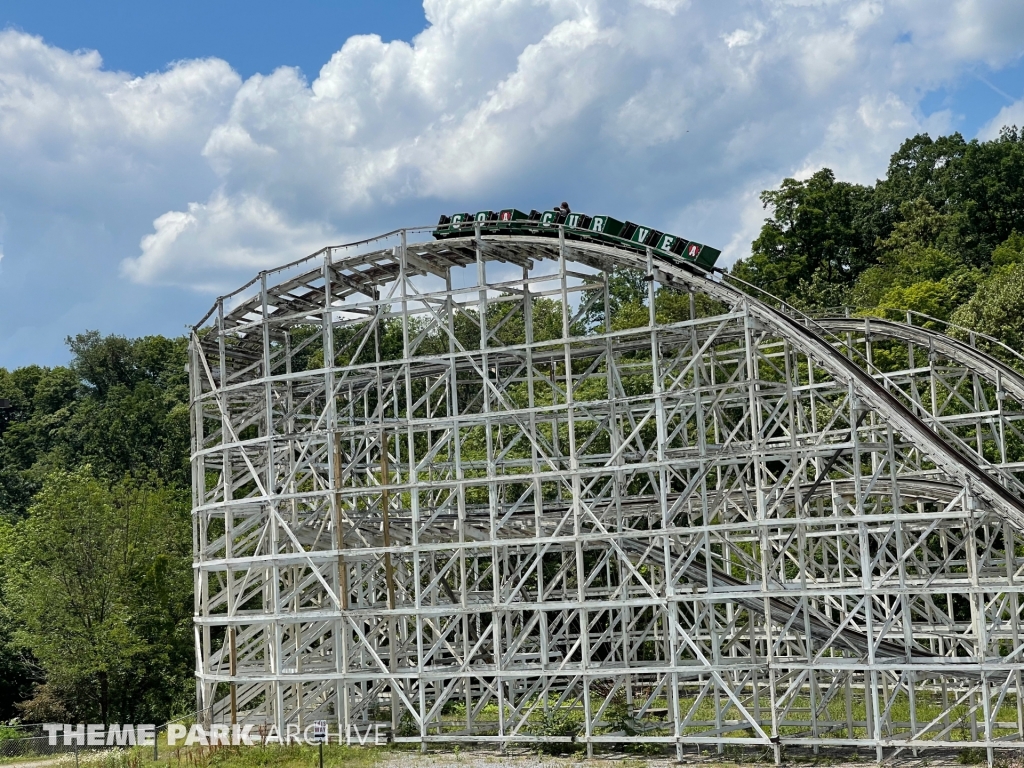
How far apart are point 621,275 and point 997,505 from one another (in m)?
51.9

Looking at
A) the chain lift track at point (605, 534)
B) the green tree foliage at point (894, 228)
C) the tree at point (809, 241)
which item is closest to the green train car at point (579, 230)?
the chain lift track at point (605, 534)

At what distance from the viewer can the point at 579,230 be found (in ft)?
87.6

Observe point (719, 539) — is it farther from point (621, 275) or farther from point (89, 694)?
point (621, 275)

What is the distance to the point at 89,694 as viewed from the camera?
41.7m

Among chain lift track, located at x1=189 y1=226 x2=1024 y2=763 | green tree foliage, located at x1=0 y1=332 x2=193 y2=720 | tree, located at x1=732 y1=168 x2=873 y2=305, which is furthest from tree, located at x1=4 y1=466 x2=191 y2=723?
tree, located at x1=732 y1=168 x2=873 y2=305

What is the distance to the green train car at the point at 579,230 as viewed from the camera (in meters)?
25.6

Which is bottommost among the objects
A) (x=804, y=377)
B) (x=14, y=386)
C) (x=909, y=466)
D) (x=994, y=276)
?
(x=909, y=466)

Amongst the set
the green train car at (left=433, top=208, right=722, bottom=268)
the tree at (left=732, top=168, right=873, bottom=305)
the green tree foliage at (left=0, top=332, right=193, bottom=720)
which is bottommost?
the green tree foliage at (left=0, top=332, right=193, bottom=720)

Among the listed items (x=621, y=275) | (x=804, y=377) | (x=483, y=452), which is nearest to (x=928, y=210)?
(x=621, y=275)

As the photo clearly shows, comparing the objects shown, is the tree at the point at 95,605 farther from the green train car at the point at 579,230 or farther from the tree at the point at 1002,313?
the tree at the point at 1002,313

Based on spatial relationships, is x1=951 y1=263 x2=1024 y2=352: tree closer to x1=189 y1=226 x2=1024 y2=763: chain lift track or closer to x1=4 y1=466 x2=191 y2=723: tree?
x1=189 y1=226 x2=1024 y2=763: chain lift track

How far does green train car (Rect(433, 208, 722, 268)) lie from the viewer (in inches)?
1008

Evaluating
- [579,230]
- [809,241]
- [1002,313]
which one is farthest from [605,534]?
[809,241]

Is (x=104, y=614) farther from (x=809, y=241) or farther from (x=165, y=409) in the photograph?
(x=809, y=241)
